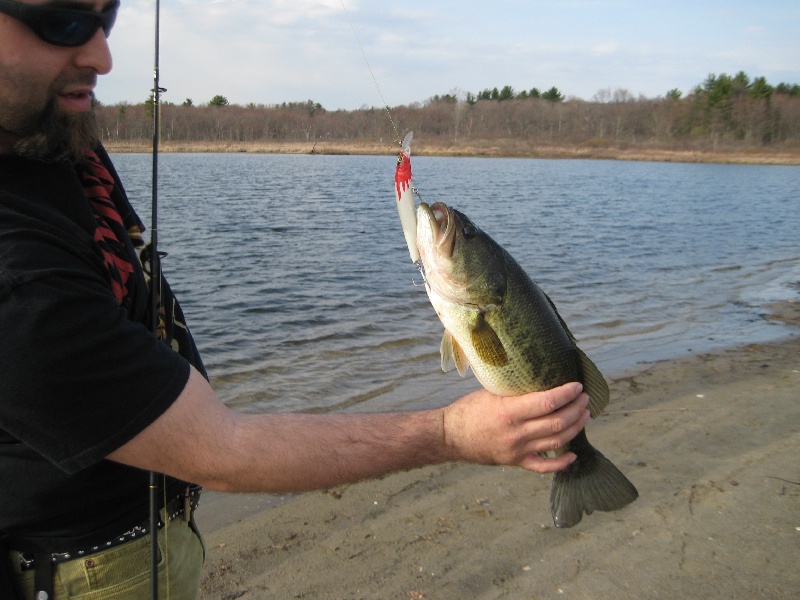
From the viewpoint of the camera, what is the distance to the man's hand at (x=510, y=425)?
2.04m

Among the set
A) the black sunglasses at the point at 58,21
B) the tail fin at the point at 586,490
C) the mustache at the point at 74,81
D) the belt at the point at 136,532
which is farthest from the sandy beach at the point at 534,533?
the black sunglasses at the point at 58,21

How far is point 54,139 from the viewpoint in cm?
175

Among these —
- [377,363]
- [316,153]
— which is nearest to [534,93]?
[316,153]

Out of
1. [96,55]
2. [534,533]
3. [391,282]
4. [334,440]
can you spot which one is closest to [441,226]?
[334,440]

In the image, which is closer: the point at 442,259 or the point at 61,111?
the point at 61,111

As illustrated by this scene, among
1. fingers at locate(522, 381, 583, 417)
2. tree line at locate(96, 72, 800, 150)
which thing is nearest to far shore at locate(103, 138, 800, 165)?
tree line at locate(96, 72, 800, 150)

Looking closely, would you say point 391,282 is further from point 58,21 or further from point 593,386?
point 58,21

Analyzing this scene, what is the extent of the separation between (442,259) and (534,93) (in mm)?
145597

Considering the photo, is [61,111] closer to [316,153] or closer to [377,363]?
[377,363]

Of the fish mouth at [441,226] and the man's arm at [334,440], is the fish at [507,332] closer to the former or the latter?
the fish mouth at [441,226]

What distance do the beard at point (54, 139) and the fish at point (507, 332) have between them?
1119mm

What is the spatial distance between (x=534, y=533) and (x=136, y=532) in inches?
115

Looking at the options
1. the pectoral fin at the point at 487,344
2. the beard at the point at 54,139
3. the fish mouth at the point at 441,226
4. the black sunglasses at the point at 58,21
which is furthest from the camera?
the fish mouth at the point at 441,226

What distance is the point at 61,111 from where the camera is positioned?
1788mm
